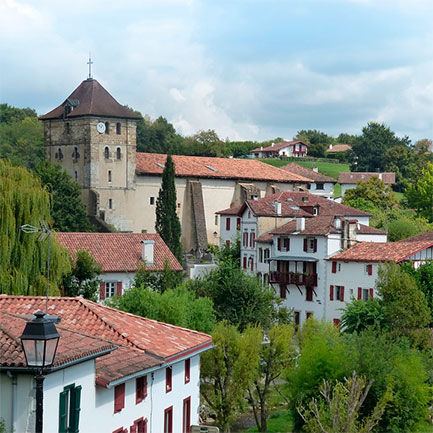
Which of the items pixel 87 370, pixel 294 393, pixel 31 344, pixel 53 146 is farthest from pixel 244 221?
pixel 31 344

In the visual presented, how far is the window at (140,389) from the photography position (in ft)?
72.8

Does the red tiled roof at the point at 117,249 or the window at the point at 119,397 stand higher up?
the red tiled roof at the point at 117,249

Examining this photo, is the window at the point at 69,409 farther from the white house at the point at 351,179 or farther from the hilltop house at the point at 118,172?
the white house at the point at 351,179

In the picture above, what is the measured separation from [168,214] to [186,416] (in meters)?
51.6

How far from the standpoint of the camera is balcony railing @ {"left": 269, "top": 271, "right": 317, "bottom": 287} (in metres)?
60.9

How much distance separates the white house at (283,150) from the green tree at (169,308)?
108458 mm

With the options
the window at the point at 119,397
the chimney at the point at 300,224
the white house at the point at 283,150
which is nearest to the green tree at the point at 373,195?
the chimney at the point at 300,224

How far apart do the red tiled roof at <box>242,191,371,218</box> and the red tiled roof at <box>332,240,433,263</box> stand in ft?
29.5

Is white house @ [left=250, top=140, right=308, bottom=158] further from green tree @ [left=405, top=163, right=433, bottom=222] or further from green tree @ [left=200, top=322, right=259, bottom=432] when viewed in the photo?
green tree @ [left=200, top=322, right=259, bottom=432]

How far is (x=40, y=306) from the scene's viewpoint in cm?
2439

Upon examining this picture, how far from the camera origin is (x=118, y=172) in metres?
85.2

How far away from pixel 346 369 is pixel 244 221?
3819 cm

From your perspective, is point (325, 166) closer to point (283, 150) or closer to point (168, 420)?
point (283, 150)

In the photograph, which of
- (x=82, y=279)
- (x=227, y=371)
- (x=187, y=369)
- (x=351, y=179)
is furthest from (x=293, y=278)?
(x=351, y=179)
